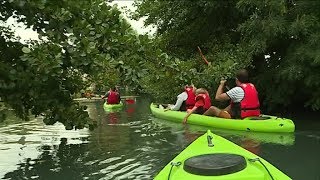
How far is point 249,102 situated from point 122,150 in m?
3.17

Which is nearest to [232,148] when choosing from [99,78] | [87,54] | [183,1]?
[87,54]

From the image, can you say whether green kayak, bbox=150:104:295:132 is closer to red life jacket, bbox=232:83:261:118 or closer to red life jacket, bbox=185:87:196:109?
red life jacket, bbox=232:83:261:118

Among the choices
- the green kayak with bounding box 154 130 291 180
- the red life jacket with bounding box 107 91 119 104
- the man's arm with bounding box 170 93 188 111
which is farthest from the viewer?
the red life jacket with bounding box 107 91 119 104

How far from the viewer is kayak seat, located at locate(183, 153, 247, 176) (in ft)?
12.4

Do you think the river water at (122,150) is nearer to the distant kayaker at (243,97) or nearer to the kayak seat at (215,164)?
the distant kayaker at (243,97)

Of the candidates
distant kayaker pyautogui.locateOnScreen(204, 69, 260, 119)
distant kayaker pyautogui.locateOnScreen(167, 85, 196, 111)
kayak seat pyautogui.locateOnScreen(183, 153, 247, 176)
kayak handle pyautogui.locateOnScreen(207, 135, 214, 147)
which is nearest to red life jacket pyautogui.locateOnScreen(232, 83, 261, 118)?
distant kayaker pyautogui.locateOnScreen(204, 69, 260, 119)

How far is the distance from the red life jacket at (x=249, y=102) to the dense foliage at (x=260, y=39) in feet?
2.02

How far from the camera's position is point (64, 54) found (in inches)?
185

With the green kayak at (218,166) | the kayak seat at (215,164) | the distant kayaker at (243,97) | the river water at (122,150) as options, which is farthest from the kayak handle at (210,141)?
the distant kayaker at (243,97)

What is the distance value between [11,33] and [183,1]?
367 inches

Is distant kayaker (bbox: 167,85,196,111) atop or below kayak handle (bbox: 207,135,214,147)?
atop

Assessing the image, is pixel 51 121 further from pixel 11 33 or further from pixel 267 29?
pixel 267 29

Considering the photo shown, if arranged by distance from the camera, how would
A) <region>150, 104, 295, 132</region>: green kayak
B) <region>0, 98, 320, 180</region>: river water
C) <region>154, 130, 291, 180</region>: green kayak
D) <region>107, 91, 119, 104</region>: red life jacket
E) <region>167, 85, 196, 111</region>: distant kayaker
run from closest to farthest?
1. <region>154, 130, 291, 180</region>: green kayak
2. <region>0, 98, 320, 180</region>: river water
3. <region>150, 104, 295, 132</region>: green kayak
4. <region>167, 85, 196, 111</region>: distant kayaker
5. <region>107, 91, 119, 104</region>: red life jacket

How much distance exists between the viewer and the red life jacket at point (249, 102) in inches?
364
